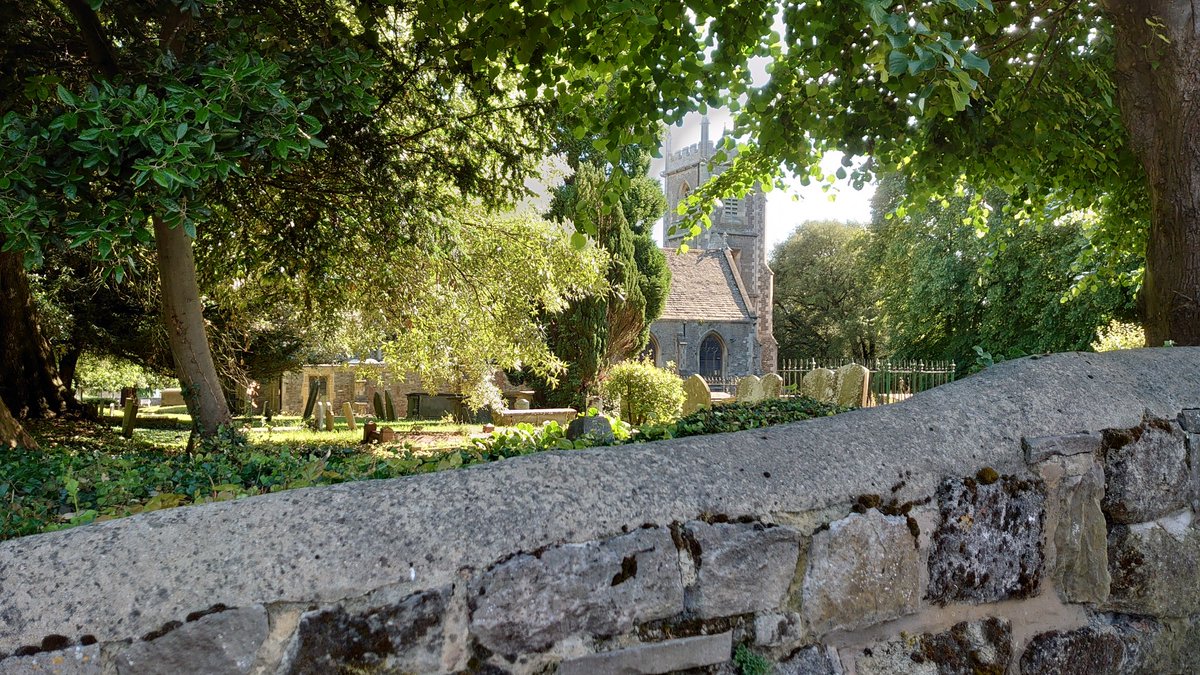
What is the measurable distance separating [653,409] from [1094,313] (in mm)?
16790

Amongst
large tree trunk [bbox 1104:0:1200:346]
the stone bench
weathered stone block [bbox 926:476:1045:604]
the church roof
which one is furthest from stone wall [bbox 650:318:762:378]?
weathered stone block [bbox 926:476:1045:604]

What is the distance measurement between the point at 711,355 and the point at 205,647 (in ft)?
121

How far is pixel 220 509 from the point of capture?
1.87 meters

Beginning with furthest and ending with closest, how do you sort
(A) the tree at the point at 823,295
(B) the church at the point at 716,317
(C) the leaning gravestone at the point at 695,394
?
(A) the tree at the point at 823,295
(B) the church at the point at 716,317
(C) the leaning gravestone at the point at 695,394

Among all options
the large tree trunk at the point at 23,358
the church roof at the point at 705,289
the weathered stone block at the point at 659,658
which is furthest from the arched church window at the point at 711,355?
the weathered stone block at the point at 659,658

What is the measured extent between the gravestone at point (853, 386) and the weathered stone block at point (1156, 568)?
1084 centimetres

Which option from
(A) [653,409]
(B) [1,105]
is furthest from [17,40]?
(A) [653,409]

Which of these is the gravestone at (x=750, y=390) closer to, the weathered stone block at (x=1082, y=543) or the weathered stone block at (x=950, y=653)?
the weathered stone block at (x=1082, y=543)

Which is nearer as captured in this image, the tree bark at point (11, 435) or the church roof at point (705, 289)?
the tree bark at point (11, 435)

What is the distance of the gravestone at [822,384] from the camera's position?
14.3 meters

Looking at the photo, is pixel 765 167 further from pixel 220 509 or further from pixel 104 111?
pixel 220 509

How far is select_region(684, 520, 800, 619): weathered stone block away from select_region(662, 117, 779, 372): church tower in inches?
1412

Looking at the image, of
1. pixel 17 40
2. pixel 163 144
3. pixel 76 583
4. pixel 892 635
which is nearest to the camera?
pixel 76 583

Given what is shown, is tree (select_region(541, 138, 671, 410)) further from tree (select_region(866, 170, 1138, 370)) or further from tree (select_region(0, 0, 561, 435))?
tree (select_region(0, 0, 561, 435))
